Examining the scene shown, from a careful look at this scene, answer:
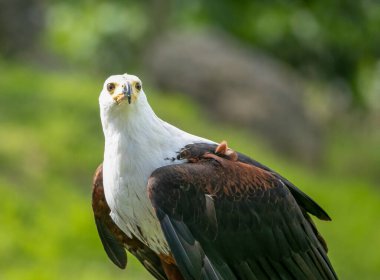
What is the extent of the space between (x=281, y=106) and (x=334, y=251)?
13.4 feet

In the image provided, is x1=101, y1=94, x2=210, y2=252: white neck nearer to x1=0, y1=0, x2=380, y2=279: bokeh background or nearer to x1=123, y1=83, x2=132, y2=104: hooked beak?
x1=123, y1=83, x2=132, y2=104: hooked beak

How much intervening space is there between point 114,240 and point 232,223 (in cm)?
83

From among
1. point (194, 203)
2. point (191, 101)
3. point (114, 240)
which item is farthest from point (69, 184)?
point (194, 203)

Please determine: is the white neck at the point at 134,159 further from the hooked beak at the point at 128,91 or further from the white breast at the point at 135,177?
the hooked beak at the point at 128,91

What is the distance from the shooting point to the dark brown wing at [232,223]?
534cm

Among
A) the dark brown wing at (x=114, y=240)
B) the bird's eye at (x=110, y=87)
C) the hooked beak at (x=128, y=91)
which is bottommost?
the dark brown wing at (x=114, y=240)

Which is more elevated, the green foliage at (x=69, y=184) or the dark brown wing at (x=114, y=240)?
the dark brown wing at (x=114, y=240)

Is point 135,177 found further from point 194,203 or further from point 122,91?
point 122,91

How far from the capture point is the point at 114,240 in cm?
605

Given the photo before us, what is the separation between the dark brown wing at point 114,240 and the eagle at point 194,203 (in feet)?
0.04

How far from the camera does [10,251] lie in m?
9.38

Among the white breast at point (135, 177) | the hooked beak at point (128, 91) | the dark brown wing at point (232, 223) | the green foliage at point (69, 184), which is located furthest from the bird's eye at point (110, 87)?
the green foliage at point (69, 184)

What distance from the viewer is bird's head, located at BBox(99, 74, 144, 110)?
536 centimetres

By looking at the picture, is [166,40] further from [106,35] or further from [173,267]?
[173,267]
